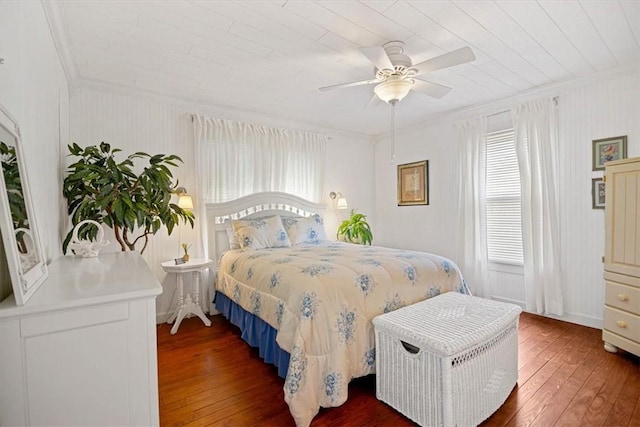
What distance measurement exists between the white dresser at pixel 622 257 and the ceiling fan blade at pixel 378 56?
2021mm

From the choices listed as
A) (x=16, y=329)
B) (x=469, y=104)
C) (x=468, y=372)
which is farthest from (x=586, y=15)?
(x=16, y=329)

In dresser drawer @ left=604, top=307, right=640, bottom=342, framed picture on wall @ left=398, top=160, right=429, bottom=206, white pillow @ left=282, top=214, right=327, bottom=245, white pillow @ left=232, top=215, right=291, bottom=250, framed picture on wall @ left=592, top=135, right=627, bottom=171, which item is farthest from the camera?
framed picture on wall @ left=398, top=160, right=429, bottom=206

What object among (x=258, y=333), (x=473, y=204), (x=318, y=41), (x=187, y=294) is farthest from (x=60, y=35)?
(x=473, y=204)

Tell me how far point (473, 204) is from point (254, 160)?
2.85 m

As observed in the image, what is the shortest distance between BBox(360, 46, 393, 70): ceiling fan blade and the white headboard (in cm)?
233

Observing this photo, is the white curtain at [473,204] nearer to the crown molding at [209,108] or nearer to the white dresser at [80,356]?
the crown molding at [209,108]

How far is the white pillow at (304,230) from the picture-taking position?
374 cm

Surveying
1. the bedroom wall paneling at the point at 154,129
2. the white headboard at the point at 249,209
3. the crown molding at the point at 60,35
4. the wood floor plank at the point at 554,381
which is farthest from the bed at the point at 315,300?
the crown molding at the point at 60,35

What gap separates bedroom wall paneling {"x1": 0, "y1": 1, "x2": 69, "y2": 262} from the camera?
128cm

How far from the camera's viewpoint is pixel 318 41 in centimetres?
229

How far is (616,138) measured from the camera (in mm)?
2873

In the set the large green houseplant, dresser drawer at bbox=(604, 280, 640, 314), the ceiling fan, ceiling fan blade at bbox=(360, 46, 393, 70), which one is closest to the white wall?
dresser drawer at bbox=(604, 280, 640, 314)

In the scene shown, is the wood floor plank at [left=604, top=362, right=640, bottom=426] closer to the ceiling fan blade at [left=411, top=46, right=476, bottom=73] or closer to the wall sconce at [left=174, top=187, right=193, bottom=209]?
the ceiling fan blade at [left=411, top=46, right=476, bottom=73]

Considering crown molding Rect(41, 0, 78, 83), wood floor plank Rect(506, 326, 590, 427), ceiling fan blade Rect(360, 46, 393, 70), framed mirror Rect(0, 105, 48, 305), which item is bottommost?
wood floor plank Rect(506, 326, 590, 427)
